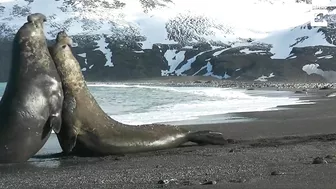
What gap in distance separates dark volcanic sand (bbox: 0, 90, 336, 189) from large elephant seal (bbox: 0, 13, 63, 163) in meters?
0.40

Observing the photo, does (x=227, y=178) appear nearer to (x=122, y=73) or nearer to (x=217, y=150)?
(x=217, y=150)

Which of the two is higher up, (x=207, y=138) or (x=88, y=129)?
(x=88, y=129)

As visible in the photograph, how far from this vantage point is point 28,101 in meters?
10.7

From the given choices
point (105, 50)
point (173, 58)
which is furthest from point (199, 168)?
point (105, 50)

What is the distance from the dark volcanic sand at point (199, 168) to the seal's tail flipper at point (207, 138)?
214 mm

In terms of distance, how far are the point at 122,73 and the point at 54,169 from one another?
14317 cm

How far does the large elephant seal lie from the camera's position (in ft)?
34.7

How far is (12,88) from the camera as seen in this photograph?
427 inches

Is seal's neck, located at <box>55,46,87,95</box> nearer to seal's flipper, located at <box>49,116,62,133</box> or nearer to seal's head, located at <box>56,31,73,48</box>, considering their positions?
seal's head, located at <box>56,31,73,48</box>

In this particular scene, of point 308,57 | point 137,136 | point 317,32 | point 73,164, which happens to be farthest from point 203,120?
point 317,32

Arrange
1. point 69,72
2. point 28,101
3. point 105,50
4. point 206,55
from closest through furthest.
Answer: point 28,101, point 69,72, point 206,55, point 105,50

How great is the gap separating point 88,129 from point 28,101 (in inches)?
50.3

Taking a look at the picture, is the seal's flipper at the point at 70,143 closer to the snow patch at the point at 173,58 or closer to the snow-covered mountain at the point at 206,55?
the snow-covered mountain at the point at 206,55

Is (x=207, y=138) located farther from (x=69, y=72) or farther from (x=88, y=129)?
(x=69, y=72)
